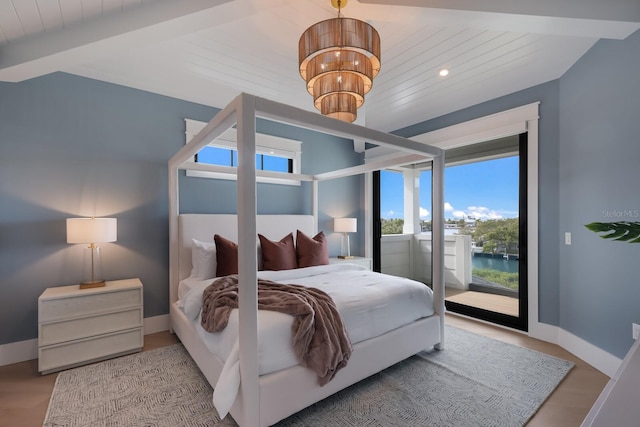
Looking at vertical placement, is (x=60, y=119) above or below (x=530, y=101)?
below

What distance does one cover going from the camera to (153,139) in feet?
10.4

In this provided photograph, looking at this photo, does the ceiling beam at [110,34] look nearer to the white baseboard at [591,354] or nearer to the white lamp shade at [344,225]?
the white lamp shade at [344,225]

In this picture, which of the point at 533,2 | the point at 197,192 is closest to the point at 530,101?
the point at 533,2

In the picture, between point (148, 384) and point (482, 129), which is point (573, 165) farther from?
point (148, 384)

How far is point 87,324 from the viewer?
2438 mm

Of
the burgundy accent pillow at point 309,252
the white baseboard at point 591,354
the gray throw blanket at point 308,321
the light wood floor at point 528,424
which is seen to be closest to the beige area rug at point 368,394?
the light wood floor at point 528,424

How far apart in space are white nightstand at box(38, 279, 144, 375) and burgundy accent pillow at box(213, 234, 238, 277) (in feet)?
2.38

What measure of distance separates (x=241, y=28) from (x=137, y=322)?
2.70 m

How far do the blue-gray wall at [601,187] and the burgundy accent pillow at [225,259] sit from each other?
3208mm

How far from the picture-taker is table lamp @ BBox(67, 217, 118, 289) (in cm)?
247

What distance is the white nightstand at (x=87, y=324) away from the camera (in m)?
2.30

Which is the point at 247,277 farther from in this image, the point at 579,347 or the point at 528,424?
the point at 579,347

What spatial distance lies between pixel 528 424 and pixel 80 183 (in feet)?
13.4

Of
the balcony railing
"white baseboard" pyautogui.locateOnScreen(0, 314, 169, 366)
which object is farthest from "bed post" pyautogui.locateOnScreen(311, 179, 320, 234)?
"white baseboard" pyautogui.locateOnScreen(0, 314, 169, 366)
